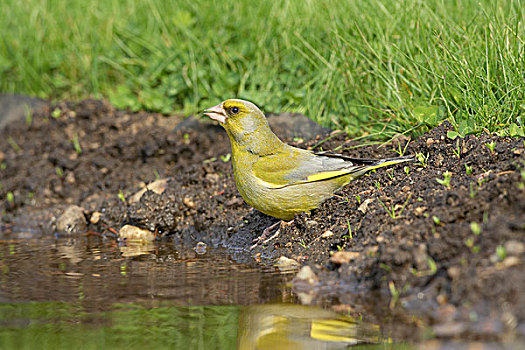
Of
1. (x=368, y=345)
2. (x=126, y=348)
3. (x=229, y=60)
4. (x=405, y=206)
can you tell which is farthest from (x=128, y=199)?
(x=368, y=345)

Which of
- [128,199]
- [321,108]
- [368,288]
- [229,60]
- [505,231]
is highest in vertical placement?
[229,60]

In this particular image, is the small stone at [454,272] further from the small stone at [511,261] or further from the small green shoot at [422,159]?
the small green shoot at [422,159]

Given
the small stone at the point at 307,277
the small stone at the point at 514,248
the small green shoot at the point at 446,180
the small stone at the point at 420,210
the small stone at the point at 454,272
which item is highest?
the small green shoot at the point at 446,180

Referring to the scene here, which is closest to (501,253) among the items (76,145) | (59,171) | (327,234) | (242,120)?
(327,234)

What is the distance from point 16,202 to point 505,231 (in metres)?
5.78

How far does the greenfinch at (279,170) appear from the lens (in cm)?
527

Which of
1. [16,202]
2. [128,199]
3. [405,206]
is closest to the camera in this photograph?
[405,206]

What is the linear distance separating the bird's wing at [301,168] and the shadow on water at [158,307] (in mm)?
754

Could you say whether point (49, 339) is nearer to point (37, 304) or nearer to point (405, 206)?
point (37, 304)

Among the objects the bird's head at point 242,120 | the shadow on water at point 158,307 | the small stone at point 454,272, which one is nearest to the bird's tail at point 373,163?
the bird's head at point 242,120

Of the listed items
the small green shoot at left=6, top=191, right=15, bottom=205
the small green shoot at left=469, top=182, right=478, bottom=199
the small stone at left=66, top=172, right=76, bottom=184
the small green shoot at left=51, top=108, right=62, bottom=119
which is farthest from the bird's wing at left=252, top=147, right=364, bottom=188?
the small green shoot at left=51, top=108, right=62, bottom=119

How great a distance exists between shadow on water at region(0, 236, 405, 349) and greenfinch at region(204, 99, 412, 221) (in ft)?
1.98

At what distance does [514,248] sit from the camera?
3402 millimetres

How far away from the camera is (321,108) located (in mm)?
7172
